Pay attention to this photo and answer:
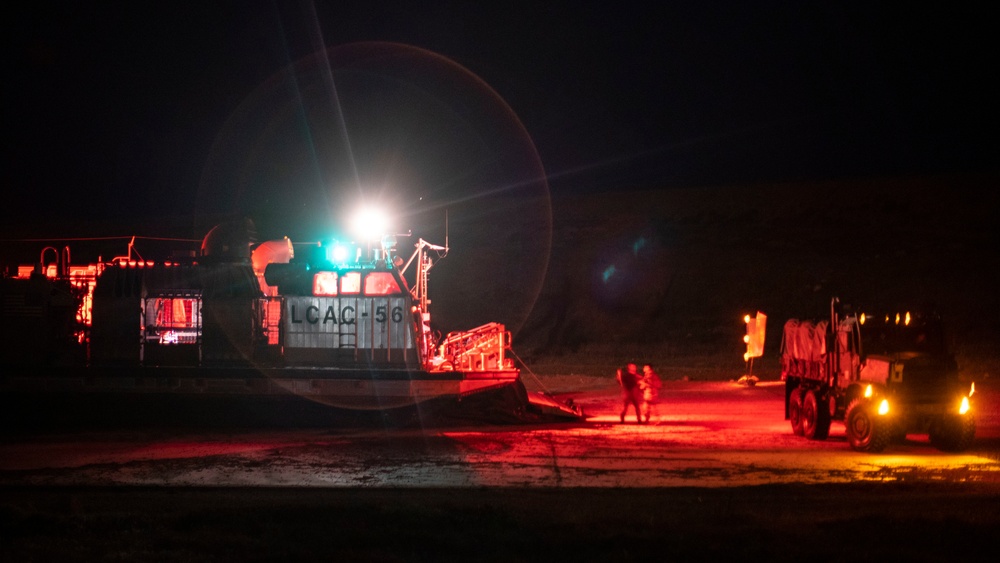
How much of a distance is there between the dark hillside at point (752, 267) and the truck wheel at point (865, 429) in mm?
15940

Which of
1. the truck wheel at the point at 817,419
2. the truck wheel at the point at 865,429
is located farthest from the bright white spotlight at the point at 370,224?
the truck wheel at the point at 865,429

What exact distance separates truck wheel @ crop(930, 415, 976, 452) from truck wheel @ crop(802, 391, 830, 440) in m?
1.79

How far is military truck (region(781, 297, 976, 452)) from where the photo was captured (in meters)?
13.0

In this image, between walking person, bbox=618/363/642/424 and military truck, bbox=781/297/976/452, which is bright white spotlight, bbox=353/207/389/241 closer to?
walking person, bbox=618/363/642/424

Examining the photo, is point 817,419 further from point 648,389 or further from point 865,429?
point 648,389

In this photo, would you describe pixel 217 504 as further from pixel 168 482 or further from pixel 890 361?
pixel 890 361

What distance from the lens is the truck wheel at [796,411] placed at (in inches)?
599

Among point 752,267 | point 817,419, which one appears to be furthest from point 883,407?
point 752,267

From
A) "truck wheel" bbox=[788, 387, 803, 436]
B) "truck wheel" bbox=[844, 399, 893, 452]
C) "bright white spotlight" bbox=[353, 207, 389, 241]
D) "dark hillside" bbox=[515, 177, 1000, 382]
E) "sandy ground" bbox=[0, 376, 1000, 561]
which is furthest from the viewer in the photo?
"dark hillside" bbox=[515, 177, 1000, 382]

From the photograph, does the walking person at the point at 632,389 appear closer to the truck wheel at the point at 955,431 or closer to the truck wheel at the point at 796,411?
the truck wheel at the point at 796,411

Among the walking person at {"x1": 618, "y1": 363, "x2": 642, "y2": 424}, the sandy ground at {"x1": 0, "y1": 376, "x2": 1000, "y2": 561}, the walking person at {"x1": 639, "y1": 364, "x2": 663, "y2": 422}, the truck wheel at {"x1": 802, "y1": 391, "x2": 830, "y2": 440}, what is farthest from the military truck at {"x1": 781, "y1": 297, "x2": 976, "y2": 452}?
the walking person at {"x1": 618, "y1": 363, "x2": 642, "y2": 424}

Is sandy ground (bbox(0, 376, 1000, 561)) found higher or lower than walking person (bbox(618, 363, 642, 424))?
lower

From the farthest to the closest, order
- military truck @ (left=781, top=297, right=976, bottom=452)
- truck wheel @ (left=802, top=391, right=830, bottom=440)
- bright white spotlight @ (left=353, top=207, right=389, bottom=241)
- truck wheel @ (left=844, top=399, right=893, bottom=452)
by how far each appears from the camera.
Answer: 1. bright white spotlight @ (left=353, top=207, right=389, bottom=241)
2. truck wheel @ (left=802, top=391, right=830, bottom=440)
3. military truck @ (left=781, top=297, right=976, bottom=452)
4. truck wheel @ (left=844, top=399, right=893, bottom=452)

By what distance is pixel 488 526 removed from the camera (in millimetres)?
8148
